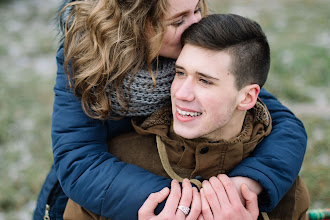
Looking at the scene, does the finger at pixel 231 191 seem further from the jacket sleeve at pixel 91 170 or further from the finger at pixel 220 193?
the jacket sleeve at pixel 91 170

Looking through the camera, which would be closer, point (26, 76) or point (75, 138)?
point (75, 138)

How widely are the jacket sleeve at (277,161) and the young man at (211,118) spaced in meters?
0.06

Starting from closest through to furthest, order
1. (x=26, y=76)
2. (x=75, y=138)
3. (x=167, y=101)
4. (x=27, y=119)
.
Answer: (x=75, y=138) → (x=167, y=101) → (x=27, y=119) → (x=26, y=76)

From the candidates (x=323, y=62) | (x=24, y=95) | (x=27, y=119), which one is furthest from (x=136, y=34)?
(x=323, y=62)

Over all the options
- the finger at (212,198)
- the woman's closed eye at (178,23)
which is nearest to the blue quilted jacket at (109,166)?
the finger at (212,198)

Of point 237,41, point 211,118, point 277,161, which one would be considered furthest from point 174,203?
point 237,41

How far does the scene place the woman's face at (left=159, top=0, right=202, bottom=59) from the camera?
6.90 ft

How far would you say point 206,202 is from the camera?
1.86 meters

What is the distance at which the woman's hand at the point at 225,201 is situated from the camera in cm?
182

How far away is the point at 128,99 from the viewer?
2.18 m

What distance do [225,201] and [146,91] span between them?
2.60 feet

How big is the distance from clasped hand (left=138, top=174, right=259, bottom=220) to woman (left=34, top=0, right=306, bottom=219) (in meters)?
0.09

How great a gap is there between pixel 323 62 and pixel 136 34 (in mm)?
4857

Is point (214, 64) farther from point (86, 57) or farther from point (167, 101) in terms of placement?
point (86, 57)
